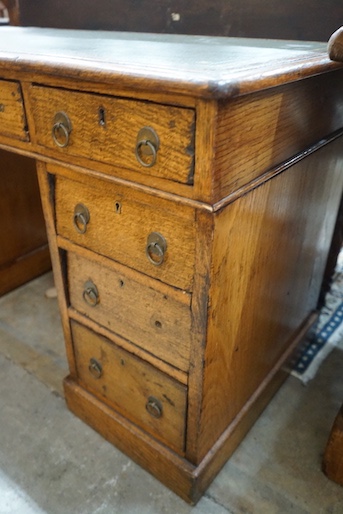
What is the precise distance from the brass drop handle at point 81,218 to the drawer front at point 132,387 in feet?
0.94

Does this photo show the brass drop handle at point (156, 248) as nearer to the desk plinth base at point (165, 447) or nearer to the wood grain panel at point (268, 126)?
the wood grain panel at point (268, 126)

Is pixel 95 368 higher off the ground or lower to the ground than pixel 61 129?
lower

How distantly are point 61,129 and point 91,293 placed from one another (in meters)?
0.38

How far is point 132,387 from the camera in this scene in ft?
3.41

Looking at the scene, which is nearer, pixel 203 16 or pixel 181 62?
pixel 181 62

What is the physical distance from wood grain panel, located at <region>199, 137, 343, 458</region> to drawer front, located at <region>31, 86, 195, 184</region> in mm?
128

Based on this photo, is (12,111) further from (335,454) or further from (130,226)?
(335,454)

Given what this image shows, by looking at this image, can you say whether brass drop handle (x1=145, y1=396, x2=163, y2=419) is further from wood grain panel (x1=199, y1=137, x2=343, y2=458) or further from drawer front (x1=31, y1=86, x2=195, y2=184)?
drawer front (x1=31, y1=86, x2=195, y2=184)

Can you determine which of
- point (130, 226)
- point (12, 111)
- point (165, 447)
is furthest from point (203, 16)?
point (165, 447)

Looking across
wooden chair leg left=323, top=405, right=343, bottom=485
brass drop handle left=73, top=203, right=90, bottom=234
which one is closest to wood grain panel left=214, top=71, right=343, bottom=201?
brass drop handle left=73, top=203, right=90, bottom=234

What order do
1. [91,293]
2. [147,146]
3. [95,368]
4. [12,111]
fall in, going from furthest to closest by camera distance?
1. [95,368]
2. [91,293]
3. [12,111]
4. [147,146]

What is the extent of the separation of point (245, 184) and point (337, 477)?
0.81 m

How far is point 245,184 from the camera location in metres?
0.72

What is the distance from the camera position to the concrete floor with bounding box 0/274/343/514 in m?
1.04
